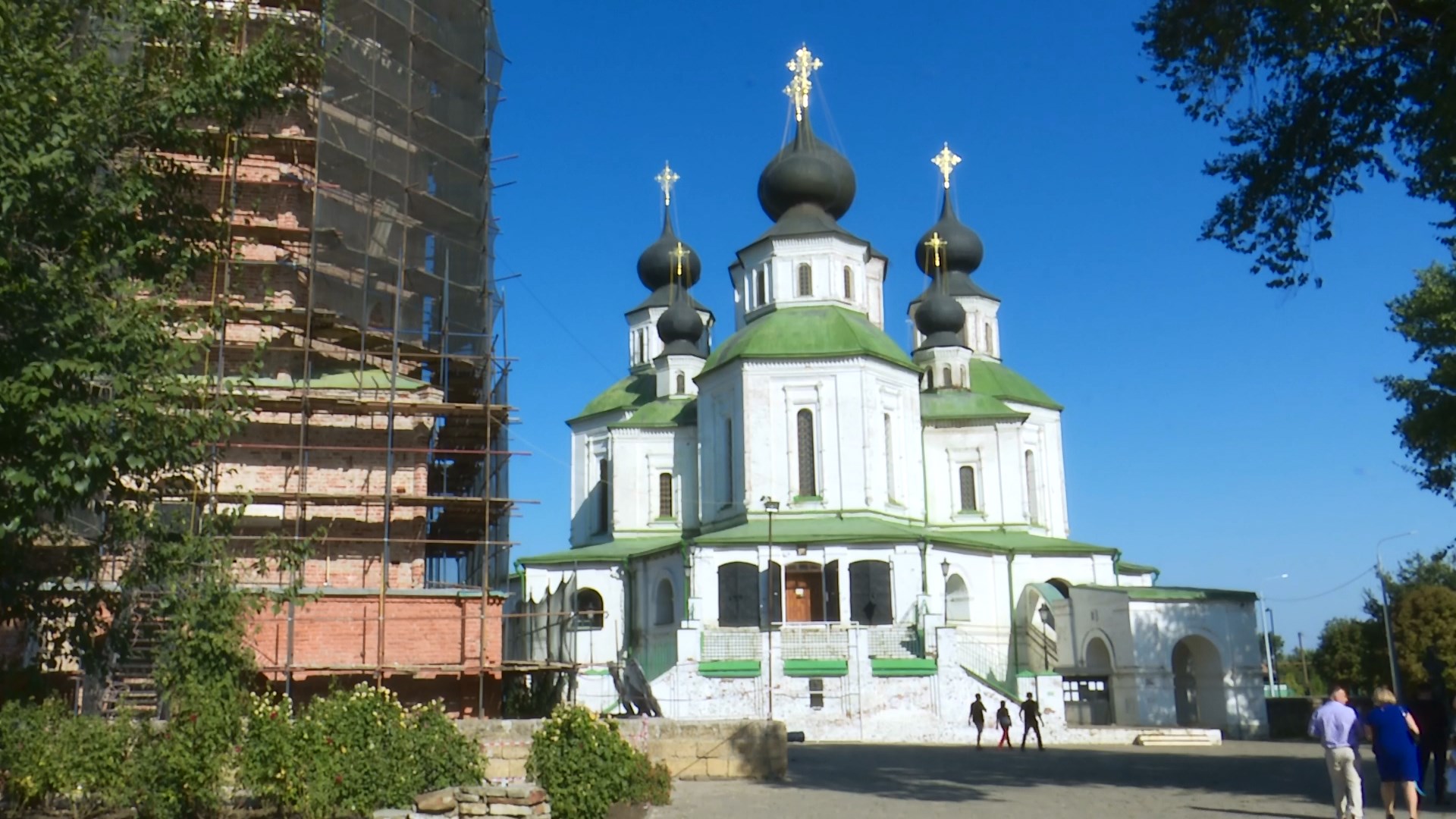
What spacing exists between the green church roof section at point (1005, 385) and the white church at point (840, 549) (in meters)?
0.09

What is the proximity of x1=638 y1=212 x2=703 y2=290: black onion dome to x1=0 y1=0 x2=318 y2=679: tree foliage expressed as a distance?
3471 cm

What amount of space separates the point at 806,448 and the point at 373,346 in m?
13.9

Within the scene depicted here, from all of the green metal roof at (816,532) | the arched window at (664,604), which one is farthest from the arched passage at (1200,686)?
the arched window at (664,604)

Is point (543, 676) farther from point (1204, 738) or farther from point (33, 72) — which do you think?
point (33, 72)

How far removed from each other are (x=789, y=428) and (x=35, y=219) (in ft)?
80.9

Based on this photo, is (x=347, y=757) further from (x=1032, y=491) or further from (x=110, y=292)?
(x=1032, y=491)

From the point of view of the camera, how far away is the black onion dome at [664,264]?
48625mm

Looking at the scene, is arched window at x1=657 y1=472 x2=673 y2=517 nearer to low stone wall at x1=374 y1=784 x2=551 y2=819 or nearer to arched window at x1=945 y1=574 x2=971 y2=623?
arched window at x1=945 y1=574 x2=971 y2=623

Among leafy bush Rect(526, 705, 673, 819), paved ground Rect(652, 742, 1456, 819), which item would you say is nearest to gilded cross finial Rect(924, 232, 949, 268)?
paved ground Rect(652, 742, 1456, 819)

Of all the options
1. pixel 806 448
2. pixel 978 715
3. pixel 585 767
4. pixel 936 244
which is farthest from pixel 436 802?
pixel 936 244

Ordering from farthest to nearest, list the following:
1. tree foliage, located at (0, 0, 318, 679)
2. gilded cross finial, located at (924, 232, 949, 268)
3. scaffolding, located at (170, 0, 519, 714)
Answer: gilded cross finial, located at (924, 232, 949, 268) → scaffolding, located at (170, 0, 519, 714) → tree foliage, located at (0, 0, 318, 679)

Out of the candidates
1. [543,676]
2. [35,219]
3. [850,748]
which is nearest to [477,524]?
[543,676]

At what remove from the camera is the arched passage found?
32375 millimetres

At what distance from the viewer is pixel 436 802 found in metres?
12.7
